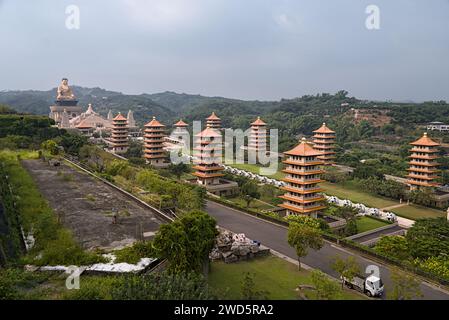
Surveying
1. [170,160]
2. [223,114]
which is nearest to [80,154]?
[170,160]

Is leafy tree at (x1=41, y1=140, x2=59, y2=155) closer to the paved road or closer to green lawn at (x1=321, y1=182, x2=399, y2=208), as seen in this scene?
the paved road

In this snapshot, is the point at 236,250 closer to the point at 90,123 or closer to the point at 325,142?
the point at 325,142

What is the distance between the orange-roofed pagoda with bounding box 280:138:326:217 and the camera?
1524 inches

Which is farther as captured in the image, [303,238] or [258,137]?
[258,137]

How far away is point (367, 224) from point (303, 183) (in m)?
8.08

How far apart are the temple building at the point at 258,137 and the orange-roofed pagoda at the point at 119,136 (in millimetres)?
24663

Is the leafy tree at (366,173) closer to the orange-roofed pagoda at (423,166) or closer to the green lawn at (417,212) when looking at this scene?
the orange-roofed pagoda at (423,166)

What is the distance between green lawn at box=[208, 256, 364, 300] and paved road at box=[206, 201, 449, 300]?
7.09 ft

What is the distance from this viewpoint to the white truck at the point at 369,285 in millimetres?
21938

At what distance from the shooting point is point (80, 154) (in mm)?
56531

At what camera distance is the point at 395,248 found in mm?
27484

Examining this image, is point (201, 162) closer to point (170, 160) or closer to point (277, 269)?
point (170, 160)

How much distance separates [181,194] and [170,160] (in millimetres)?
35021

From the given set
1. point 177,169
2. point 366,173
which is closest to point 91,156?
point 177,169
